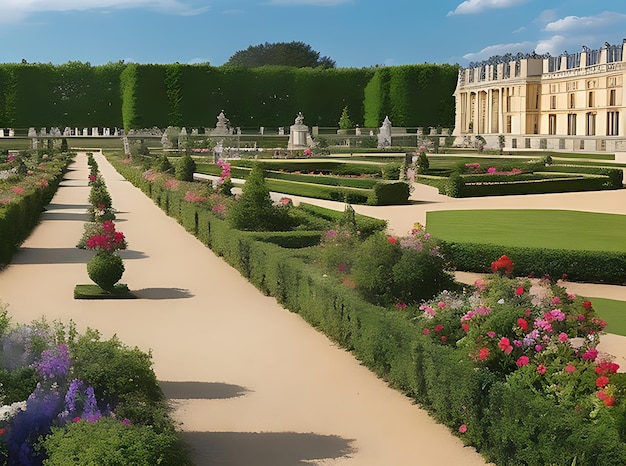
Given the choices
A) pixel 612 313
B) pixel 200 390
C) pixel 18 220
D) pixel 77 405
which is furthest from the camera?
pixel 18 220

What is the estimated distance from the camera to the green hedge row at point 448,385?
17.9ft

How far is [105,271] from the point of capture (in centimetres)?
1226

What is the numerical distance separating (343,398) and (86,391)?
2.73 meters

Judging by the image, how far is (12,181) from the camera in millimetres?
23859

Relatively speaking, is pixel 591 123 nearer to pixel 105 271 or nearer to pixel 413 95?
pixel 413 95

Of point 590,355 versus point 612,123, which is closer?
point 590,355

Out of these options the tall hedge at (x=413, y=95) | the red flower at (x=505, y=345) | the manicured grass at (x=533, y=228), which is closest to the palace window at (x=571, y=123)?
the tall hedge at (x=413, y=95)

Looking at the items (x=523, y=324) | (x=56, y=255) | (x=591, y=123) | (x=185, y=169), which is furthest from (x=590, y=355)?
(x=591, y=123)

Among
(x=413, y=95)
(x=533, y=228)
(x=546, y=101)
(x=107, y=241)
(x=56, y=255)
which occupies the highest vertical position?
(x=413, y=95)

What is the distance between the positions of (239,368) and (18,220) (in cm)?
1008

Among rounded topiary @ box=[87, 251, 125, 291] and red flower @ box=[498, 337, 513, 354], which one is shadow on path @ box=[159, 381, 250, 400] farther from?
rounded topiary @ box=[87, 251, 125, 291]

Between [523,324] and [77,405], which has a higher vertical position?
[523,324]

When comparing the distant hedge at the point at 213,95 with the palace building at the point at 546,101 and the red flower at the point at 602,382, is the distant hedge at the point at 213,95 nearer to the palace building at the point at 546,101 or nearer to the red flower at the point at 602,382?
the palace building at the point at 546,101

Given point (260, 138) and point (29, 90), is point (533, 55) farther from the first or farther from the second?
point (29, 90)
